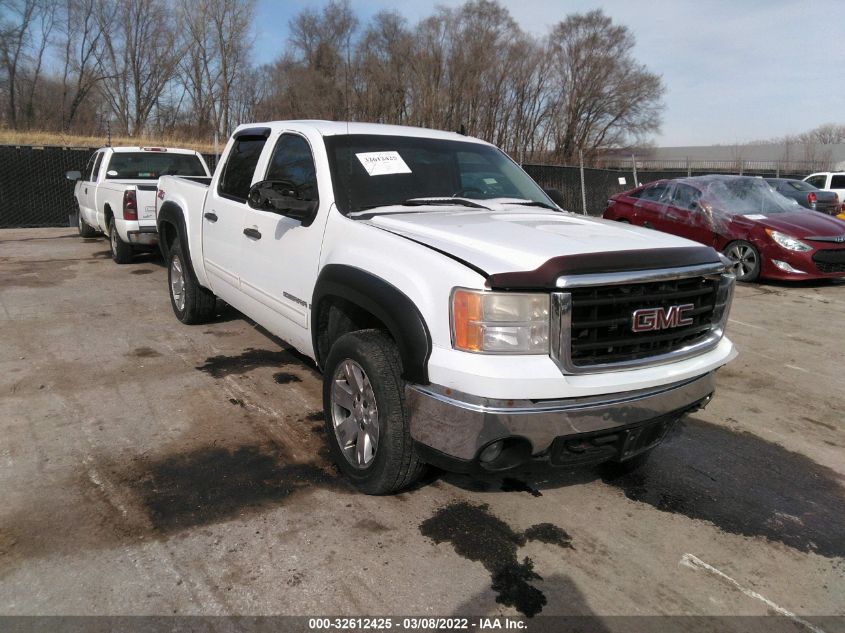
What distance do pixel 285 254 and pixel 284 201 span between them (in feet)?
1.43

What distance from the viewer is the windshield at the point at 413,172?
3.67 metres

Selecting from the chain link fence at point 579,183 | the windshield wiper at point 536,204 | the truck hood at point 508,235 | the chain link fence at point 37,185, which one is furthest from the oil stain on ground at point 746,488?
the chain link fence at point 37,185

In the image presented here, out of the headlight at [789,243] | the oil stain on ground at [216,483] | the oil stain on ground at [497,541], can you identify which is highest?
the headlight at [789,243]

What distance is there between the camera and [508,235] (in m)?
2.94

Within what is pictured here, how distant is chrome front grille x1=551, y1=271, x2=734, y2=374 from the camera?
99.0 inches

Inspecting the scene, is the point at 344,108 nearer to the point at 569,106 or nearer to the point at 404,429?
the point at 569,106

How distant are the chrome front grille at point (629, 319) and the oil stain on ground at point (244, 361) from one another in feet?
10.6

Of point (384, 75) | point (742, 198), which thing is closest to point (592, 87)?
point (384, 75)

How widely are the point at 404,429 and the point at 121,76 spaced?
4614 cm

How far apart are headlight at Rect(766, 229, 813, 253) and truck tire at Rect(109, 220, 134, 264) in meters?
9.90

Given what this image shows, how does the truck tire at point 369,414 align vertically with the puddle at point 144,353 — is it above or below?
above

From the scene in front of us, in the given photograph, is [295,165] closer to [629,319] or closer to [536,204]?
[536,204]

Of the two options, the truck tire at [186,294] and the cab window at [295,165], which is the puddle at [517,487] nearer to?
the cab window at [295,165]

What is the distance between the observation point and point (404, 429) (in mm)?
2828
